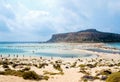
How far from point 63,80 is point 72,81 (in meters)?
0.90

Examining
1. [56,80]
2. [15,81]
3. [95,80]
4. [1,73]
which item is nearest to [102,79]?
[95,80]

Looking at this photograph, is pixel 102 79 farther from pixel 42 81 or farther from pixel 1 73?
pixel 1 73

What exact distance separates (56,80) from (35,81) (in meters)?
2.10

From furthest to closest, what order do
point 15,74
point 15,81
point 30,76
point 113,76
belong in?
point 15,74 < point 30,76 < point 15,81 < point 113,76

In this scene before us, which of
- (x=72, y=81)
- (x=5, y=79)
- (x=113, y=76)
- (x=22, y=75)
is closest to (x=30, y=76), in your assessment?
(x=22, y=75)


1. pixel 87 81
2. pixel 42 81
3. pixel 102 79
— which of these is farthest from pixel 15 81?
pixel 102 79

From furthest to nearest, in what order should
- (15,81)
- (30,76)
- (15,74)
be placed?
(15,74) → (30,76) → (15,81)

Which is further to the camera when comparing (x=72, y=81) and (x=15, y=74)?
(x=15, y=74)

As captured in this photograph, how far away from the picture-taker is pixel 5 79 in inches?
914

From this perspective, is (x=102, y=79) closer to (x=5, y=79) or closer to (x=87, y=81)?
(x=87, y=81)

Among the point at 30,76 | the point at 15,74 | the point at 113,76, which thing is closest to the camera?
the point at 113,76

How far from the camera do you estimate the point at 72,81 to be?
2419 cm

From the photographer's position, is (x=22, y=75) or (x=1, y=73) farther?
(x=1, y=73)

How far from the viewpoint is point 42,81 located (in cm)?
2375
